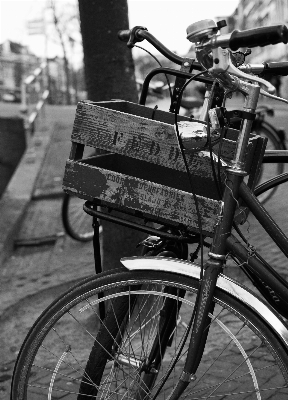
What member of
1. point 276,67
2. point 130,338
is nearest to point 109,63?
point 276,67

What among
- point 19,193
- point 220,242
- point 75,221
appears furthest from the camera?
point 19,193

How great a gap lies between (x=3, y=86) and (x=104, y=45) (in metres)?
9.57

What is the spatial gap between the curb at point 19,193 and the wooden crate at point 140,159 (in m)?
3.50

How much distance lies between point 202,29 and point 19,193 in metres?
6.29

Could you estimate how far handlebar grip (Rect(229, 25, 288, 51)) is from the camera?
1.70 m

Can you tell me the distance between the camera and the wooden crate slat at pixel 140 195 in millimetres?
2080

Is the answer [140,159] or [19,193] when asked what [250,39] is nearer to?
[140,159]

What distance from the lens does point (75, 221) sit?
6.31 metres

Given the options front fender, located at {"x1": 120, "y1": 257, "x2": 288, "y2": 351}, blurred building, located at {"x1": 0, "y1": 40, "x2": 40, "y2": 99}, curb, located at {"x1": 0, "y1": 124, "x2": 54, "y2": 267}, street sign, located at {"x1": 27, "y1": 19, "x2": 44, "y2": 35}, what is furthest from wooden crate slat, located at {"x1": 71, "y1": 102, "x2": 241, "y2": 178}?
street sign, located at {"x1": 27, "y1": 19, "x2": 44, "y2": 35}

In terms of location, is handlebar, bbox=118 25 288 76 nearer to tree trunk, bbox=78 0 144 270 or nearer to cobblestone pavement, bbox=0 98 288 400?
tree trunk, bbox=78 0 144 270

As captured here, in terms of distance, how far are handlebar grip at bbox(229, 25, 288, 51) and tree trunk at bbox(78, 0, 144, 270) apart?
2.29 meters

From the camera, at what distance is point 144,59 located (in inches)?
2532

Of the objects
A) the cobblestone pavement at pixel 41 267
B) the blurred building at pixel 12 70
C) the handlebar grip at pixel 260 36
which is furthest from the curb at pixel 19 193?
the handlebar grip at pixel 260 36

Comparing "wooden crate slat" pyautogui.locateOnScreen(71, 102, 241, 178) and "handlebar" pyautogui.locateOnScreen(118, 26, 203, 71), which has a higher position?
"handlebar" pyautogui.locateOnScreen(118, 26, 203, 71)
